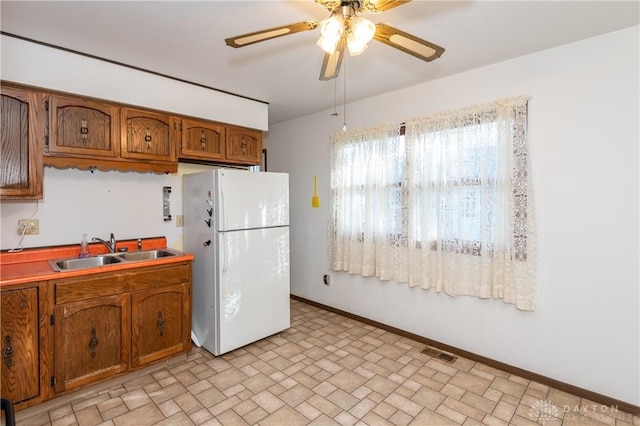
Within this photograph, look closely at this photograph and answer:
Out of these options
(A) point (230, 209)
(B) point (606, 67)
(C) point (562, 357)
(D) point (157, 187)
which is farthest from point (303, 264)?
(B) point (606, 67)

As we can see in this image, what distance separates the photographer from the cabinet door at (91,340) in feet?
7.06

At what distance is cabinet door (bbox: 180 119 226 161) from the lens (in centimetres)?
300

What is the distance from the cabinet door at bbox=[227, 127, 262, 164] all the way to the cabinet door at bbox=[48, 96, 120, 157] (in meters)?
1.04

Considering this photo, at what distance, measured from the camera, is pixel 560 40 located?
2229 mm

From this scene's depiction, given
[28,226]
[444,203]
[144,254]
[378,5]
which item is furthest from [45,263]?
[444,203]

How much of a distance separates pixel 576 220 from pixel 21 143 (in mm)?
3918

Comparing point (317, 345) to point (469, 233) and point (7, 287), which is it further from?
point (7, 287)

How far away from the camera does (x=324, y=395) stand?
2287 millimetres

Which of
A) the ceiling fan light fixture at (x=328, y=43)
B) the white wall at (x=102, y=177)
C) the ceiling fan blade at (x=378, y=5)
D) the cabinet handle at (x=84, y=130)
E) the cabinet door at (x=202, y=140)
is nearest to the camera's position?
the ceiling fan blade at (x=378, y=5)

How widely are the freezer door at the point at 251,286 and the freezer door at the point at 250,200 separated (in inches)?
3.6

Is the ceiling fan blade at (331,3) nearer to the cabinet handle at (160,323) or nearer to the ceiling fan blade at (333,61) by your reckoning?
the ceiling fan blade at (333,61)

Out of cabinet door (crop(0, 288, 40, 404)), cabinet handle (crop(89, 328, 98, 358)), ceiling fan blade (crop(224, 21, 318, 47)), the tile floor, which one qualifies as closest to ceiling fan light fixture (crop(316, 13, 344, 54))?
ceiling fan blade (crop(224, 21, 318, 47))

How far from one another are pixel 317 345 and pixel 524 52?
3024mm

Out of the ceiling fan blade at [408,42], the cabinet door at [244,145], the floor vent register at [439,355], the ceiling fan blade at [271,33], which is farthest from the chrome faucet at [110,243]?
the floor vent register at [439,355]
